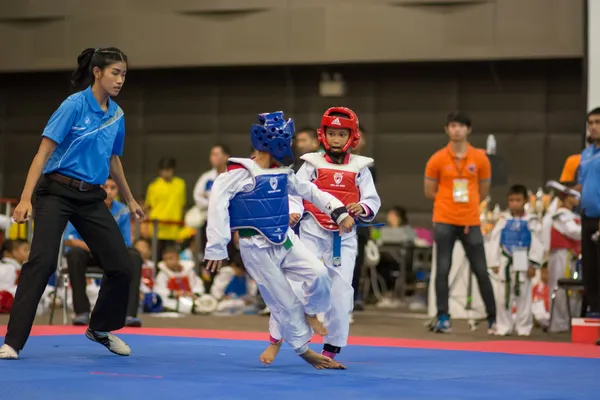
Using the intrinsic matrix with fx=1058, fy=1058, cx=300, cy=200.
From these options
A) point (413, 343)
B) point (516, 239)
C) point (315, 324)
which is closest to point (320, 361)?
point (315, 324)

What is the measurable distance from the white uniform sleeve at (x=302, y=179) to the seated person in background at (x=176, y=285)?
4.59 metres

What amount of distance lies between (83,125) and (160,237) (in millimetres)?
7181

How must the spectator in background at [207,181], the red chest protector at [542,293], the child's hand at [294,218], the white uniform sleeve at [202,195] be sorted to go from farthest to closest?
the white uniform sleeve at [202,195] → the spectator in background at [207,181] → the red chest protector at [542,293] → the child's hand at [294,218]

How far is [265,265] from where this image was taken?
511cm

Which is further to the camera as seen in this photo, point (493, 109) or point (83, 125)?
point (493, 109)

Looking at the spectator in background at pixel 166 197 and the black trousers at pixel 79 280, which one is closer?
the black trousers at pixel 79 280

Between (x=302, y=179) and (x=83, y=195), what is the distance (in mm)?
1177

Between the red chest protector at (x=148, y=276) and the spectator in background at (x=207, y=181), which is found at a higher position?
Answer: the spectator in background at (x=207, y=181)

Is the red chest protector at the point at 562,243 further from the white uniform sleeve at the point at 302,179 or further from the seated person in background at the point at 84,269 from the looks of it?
the white uniform sleeve at the point at 302,179

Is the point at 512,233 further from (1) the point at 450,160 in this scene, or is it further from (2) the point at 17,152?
(2) the point at 17,152

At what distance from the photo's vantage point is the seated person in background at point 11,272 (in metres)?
9.23

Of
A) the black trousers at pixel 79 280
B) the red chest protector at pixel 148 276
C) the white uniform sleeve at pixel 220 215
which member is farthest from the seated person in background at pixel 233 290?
the white uniform sleeve at pixel 220 215

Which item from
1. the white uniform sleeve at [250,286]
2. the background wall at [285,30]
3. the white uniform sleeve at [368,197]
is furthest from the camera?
the background wall at [285,30]

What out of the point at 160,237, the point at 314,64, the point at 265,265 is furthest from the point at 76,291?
the point at 314,64
